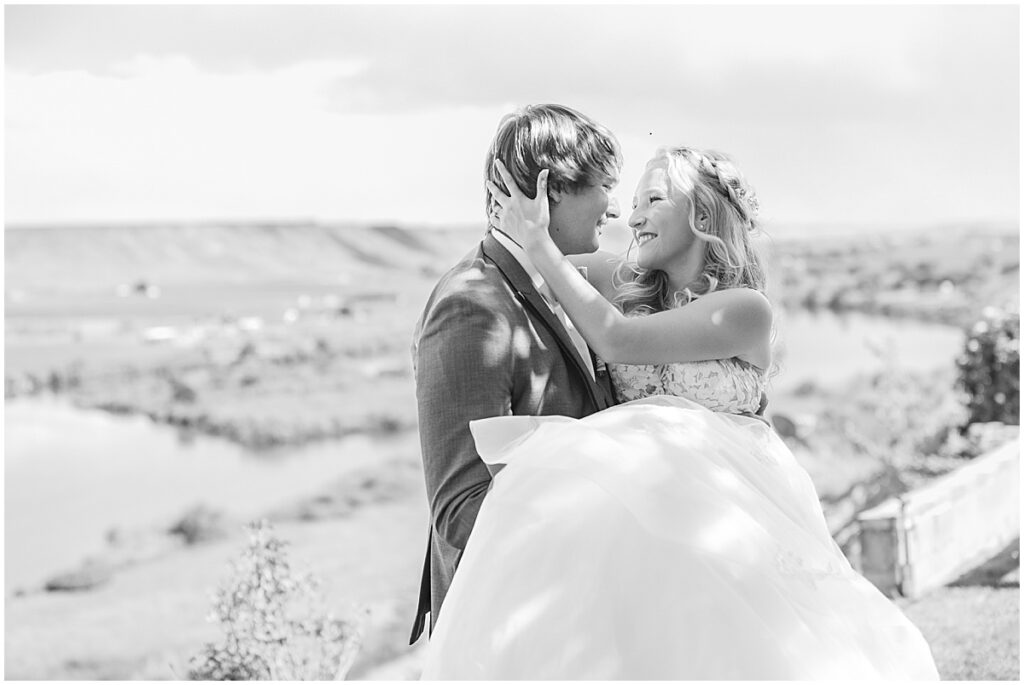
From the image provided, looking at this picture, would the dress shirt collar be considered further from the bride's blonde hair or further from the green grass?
the green grass

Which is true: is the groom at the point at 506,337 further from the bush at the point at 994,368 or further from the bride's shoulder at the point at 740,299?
the bush at the point at 994,368

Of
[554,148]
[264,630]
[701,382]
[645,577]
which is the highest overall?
[554,148]

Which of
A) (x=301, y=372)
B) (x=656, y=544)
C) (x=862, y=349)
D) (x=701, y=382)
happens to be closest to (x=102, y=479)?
(x=301, y=372)

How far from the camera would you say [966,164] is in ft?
Result: 24.2

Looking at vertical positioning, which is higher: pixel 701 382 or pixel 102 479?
pixel 701 382

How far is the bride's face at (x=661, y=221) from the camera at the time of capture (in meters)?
1.94

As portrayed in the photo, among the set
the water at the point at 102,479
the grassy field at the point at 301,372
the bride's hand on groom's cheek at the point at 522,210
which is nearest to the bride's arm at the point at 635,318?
the bride's hand on groom's cheek at the point at 522,210

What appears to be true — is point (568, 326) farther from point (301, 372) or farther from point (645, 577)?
point (301, 372)

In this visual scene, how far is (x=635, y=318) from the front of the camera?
1771mm

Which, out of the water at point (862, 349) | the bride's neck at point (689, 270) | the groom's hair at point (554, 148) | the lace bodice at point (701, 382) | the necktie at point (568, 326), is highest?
the groom's hair at point (554, 148)

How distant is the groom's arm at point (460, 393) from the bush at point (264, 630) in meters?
2.93

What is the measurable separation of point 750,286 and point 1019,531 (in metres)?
3.94

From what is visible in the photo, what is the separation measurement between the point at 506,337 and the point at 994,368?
18.5ft

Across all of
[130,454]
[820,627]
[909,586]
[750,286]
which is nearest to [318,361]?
[130,454]
